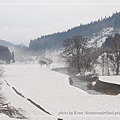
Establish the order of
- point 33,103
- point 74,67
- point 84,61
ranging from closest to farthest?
1. point 33,103
2. point 84,61
3. point 74,67

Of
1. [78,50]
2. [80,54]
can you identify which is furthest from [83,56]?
[78,50]

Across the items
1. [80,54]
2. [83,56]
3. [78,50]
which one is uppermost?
[78,50]

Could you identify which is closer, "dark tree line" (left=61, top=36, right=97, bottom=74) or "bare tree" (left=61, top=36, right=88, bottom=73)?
"dark tree line" (left=61, top=36, right=97, bottom=74)

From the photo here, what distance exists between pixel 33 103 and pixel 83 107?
4.18 metres

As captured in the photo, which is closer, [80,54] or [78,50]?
[80,54]

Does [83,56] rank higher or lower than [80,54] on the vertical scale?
lower

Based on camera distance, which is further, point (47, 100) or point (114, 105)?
point (47, 100)

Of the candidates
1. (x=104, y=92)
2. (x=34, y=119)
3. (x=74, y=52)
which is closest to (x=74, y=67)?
(x=74, y=52)

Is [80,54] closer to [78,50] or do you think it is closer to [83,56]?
[78,50]

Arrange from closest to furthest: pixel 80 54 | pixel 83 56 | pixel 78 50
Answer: pixel 83 56 < pixel 80 54 < pixel 78 50

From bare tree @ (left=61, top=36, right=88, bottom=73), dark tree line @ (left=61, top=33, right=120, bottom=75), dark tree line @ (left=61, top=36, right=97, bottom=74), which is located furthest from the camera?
bare tree @ (left=61, top=36, right=88, bottom=73)

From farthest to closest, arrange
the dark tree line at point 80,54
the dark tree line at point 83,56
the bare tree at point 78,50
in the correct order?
the bare tree at point 78,50, the dark tree line at point 80,54, the dark tree line at point 83,56

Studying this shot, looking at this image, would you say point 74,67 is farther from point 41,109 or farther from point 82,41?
point 41,109

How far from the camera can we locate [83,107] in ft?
69.1
